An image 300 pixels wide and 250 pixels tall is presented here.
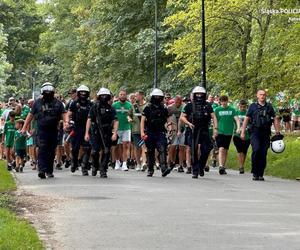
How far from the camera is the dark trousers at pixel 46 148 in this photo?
1878cm

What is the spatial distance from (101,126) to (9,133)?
477 cm

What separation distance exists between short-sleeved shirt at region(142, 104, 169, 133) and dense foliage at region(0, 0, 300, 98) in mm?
7154

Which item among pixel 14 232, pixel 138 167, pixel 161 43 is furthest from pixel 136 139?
pixel 161 43

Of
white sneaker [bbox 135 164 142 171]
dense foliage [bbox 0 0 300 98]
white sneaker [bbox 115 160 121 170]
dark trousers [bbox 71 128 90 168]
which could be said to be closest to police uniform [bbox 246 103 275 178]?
dark trousers [bbox 71 128 90 168]

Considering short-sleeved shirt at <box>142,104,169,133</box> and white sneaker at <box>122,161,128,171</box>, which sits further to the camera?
white sneaker at <box>122,161,128,171</box>

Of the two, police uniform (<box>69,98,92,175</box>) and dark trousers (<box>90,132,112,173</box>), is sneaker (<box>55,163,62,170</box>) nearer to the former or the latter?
police uniform (<box>69,98,92,175</box>)

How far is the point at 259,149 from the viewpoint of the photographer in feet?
64.4

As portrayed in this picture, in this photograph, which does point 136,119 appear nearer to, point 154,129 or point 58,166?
point 58,166

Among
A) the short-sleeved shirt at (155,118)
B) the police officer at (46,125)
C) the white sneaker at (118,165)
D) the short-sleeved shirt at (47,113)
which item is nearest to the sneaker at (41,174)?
the police officer at (46,125)

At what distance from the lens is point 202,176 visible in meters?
20.2

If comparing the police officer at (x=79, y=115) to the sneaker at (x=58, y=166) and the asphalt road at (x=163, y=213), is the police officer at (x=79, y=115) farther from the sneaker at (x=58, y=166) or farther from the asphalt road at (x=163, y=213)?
the sneaker at (x=58, y=166)

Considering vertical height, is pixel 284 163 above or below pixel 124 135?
below

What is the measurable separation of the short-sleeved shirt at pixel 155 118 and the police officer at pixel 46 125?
1.97 meters

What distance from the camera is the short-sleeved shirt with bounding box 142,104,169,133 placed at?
792 inches
